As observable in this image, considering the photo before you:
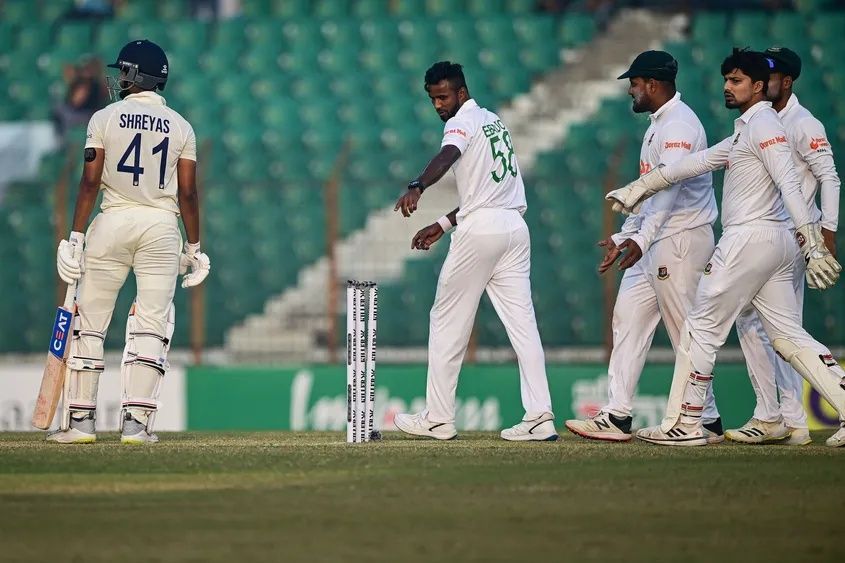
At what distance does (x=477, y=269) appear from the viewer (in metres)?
8.05

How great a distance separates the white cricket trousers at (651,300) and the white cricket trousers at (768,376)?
0.31 m

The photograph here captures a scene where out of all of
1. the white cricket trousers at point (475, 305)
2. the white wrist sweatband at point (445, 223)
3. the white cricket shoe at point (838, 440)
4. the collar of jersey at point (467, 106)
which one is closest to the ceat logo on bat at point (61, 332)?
the white cricket trousers at point (475, 305)

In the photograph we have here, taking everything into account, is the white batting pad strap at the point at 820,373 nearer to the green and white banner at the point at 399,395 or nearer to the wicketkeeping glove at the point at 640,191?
the wicketkeeping glove at the point at 640,191

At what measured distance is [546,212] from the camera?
44.4 feet

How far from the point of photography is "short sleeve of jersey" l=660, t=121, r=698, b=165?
7.98 metres

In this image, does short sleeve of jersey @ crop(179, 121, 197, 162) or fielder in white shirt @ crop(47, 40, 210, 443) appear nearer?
fielder in white shirt @ crop(47, 40, 210, 443)

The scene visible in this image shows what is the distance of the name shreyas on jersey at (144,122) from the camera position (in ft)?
24.9

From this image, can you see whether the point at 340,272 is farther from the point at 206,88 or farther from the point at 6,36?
the point at 6,36

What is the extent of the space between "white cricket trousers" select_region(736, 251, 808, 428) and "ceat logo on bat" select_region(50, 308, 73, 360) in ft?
12.3

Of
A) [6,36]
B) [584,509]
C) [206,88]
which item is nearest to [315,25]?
[206,88]

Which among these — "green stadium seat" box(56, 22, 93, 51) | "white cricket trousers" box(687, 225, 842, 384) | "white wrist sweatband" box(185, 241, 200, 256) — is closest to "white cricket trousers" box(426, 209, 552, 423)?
"white cricket trousers" box(687, 225, 842, 384)

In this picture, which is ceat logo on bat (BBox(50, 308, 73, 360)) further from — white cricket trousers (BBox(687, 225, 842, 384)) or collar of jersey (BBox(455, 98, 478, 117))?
white cricket trousers (BBox(687, 225, 842, 384))

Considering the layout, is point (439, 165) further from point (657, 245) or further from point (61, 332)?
point (61, 332)

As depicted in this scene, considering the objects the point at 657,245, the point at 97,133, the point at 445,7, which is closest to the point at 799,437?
the point at 657,245
